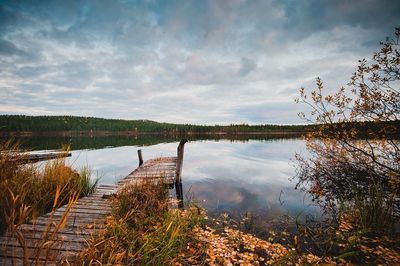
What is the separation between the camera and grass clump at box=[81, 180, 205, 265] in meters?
4.19

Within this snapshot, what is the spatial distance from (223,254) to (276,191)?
791 centimetres

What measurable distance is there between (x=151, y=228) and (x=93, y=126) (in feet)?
407

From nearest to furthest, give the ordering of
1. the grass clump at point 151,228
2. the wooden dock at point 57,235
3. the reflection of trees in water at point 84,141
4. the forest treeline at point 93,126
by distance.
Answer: the wooden dock at point 57,235, the grass clump at point 151,228, the reflection of trees in water at point 84,141, the forest treeline at point 93,126

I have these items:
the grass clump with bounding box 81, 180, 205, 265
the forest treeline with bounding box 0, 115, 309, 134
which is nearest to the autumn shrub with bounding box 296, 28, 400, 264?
the grass clump with bounding box 81, 180, 205, 265

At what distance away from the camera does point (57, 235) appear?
3.98 metres

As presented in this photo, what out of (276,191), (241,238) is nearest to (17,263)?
(241,238)

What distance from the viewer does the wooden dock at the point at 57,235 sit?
212cm

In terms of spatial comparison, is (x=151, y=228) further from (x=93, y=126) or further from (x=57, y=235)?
(x=93, y=126)

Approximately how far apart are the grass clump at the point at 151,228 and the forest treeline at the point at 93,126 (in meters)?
101

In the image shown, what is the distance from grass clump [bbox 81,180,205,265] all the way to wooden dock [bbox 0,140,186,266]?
1.13ft

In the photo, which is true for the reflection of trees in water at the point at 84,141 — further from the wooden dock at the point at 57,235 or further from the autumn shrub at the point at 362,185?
the autumn shrub at the point at 362,185

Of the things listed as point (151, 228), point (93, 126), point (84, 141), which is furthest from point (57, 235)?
point (93, 126)

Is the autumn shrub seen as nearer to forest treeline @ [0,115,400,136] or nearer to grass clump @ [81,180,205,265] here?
grass clump @ [81,180,205,265]

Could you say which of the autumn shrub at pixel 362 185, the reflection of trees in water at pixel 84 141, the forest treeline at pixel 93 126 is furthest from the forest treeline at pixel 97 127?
the autumn shrub at pixel 362 185
